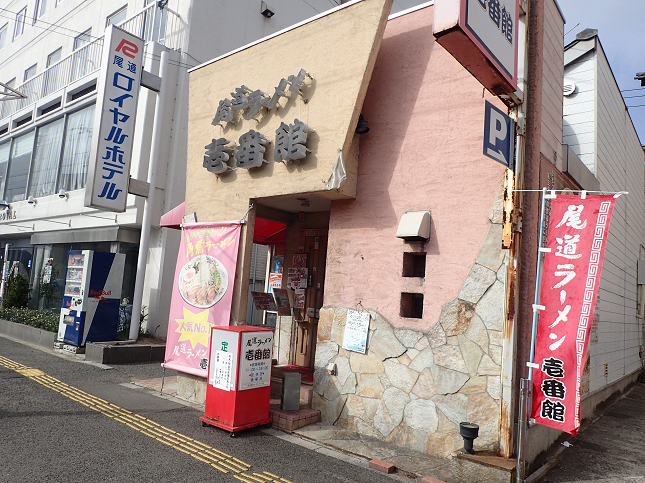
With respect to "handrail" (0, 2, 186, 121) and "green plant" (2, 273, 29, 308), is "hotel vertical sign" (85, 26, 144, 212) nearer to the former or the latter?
"handrail" (0, 2, 186, 121)

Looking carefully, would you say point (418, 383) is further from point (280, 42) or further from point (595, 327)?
point (280, 42)

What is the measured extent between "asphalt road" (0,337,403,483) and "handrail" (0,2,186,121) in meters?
11.1

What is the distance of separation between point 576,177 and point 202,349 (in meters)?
6.86

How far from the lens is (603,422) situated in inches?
328

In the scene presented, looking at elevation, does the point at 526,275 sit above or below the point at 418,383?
above

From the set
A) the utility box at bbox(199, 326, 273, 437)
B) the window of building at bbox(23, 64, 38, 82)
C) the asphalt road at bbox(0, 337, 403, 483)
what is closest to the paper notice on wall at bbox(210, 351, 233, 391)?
the utility box at bbox(199, 326, 273, 437)

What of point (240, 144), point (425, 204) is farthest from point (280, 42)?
point (425, 204)

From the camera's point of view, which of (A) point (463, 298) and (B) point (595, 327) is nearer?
(A) point (463, 298)

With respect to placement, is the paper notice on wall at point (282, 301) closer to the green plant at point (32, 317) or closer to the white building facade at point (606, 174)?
the white building facade at point (606, 174)

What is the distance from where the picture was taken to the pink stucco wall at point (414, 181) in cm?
603

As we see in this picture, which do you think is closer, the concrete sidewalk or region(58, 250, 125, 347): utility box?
the concrete sidewalk

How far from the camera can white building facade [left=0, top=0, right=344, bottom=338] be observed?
14000mm

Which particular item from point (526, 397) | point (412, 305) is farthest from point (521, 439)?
point (412, 305)

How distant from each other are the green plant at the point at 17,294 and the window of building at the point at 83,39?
9.76m
